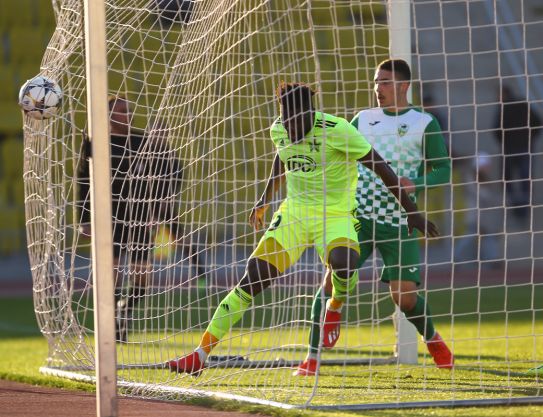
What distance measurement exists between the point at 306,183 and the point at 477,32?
13.3 meters

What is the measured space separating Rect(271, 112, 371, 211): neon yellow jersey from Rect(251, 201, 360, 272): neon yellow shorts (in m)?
0.07

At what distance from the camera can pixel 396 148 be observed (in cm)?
819

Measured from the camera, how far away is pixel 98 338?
5223mm

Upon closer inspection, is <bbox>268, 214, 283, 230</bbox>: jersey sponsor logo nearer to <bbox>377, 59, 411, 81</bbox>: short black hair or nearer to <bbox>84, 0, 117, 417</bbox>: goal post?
<bbox>377, 59, 411, 81</bbox>: short black hair

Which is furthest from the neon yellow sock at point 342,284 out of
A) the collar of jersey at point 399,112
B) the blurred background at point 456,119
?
the blurred background at point 456,119

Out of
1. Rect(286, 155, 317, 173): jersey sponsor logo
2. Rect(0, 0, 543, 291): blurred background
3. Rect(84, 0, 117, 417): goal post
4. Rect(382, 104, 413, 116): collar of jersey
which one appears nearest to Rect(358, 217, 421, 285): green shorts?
Rect(382, 104, 413, 116): collar of jersey

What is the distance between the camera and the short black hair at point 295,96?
7012mm

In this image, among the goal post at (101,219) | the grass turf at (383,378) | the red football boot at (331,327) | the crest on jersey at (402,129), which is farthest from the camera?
the crest on jersey at (402,129)

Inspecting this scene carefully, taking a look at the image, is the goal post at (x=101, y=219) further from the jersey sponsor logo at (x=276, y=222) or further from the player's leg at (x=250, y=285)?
the jersey sponsor logo at (x=276, y=222)

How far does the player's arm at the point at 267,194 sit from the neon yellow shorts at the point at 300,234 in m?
0.21

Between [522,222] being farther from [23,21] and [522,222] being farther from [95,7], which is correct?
[95,7]

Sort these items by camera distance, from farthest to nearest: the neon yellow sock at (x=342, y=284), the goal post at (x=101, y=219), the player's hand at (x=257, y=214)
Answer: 1. the player's hand at (x=257, y=214)
2. the neon yellow sock at (x=342, y=284)
3. the goal post at (x=101, y=219)

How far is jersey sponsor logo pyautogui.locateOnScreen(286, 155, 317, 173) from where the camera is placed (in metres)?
7.18

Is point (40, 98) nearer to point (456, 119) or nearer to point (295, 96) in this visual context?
point (295, 96)
